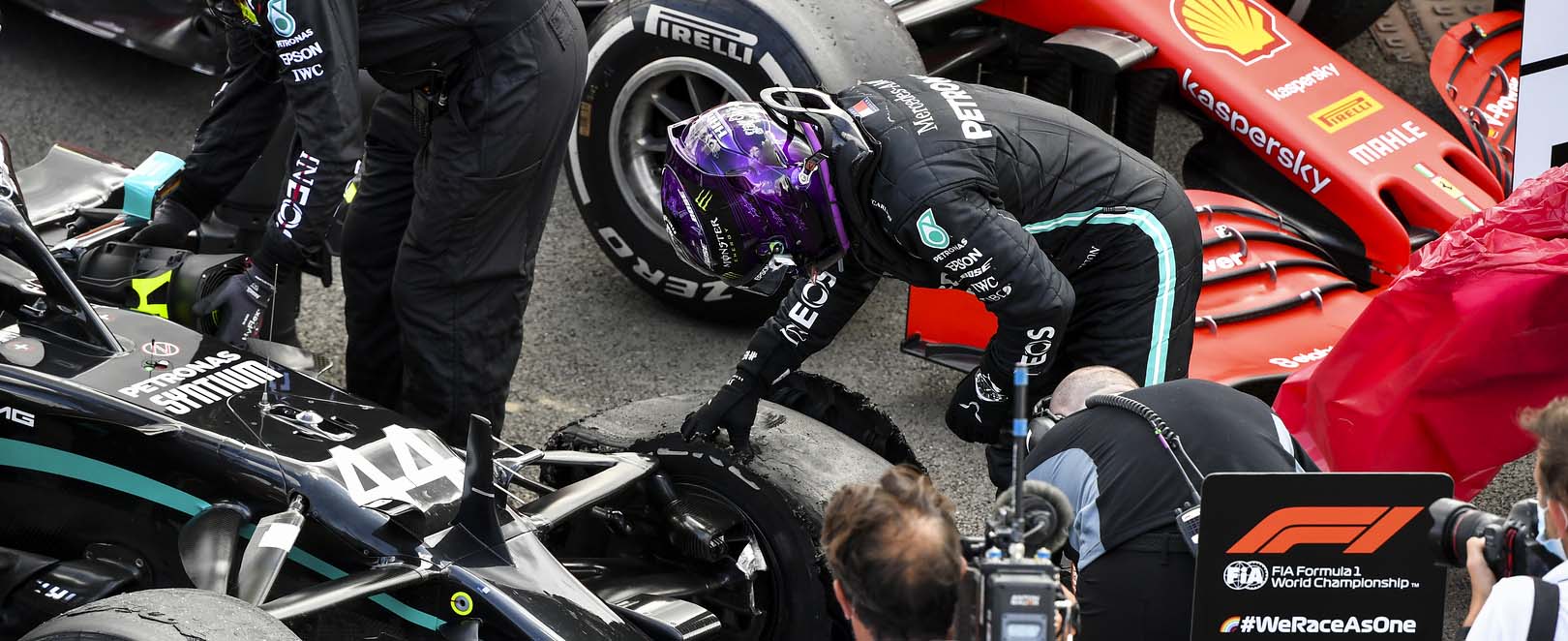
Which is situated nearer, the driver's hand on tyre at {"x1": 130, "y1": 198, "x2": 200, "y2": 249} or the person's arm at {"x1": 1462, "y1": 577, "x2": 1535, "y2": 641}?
the person's arm at {"x1": 1462, "y1": 577, "x2": 1535, "y2": 641}

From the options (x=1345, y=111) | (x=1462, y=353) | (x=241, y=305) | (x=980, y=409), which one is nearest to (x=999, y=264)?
(x=980, y=409)

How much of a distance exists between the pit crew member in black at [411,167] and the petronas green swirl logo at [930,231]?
127cm

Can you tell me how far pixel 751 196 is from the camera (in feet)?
10.3

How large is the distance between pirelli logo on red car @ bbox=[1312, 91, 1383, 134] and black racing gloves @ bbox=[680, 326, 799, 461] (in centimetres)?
252

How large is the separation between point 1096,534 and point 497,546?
3.44 feet

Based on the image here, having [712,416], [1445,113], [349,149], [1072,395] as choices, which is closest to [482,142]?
[349,149]

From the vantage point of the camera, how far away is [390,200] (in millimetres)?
4180

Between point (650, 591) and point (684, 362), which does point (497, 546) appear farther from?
point (684, 362)

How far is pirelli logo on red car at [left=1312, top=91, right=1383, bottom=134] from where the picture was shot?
5131 mm

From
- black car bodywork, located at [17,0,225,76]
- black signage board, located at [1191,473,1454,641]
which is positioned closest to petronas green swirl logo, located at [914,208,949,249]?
black signage board, located at [1191,473,1454,641]

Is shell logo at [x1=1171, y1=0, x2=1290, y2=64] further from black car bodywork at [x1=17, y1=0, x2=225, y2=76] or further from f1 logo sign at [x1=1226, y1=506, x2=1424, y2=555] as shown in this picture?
black car bodywork at [x1=17, y1=0, x2=225, y2=76]

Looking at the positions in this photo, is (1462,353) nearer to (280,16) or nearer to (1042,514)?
(1042,514)

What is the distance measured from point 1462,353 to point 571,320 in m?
2.80

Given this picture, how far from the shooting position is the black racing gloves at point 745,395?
3.37 meters
